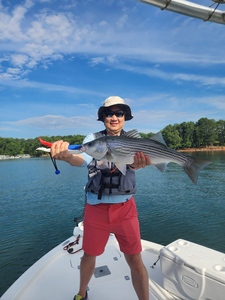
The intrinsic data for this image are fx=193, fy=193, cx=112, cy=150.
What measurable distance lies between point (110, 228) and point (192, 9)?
569 cm

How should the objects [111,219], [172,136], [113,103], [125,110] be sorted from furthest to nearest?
[172,136], [125,110], [113,103], [111,219]

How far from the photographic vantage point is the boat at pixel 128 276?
9.10ft

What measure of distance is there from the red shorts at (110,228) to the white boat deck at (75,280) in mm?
1196

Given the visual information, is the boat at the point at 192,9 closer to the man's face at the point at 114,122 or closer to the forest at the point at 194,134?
the man's face at the point at 114,122

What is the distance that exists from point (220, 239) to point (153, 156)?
832 cm

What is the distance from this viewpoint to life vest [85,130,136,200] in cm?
279

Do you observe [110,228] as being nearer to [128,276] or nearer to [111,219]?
[111,219]

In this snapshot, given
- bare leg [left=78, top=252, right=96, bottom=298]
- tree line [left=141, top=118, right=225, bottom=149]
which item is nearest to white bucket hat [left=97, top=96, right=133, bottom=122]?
bare leg [left=78, top=252, right=96, bottom=298]

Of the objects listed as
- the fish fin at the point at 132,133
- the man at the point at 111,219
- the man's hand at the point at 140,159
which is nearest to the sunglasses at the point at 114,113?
the fish fin at the point at 132,133

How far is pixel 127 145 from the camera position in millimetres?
2488

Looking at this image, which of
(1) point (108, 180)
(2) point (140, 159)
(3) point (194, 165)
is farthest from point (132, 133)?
(3) point (194, 165)

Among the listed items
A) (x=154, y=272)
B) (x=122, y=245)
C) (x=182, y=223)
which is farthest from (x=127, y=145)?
(x=182, y=223)

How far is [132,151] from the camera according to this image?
251 cm

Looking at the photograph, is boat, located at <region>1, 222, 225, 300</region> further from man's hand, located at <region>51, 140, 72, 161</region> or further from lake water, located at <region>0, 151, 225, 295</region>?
lake water, located at <region>0, 151, 225, 295</region>
